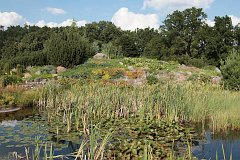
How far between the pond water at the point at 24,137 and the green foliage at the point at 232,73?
7.67 m

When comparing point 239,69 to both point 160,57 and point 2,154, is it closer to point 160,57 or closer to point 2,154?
point 2,154

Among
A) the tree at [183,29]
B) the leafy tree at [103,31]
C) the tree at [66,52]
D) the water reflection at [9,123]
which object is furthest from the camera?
the leafy tree at [103,31]

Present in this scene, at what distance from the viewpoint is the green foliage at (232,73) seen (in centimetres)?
1325

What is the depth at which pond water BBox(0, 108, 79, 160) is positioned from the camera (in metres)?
6.49

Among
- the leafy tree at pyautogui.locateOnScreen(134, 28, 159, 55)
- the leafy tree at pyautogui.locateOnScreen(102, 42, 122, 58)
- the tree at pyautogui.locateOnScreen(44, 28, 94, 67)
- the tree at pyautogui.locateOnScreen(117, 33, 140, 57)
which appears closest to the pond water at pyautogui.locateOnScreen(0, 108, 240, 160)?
the tree at pyautogui.locateOnScreen(44, 28, 94, 67)

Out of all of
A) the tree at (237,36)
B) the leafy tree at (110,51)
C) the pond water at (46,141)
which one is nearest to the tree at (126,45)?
the leafy tree at (110,51)

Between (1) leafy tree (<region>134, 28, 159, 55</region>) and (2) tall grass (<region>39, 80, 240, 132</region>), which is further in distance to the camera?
(1) leafy tree (<region>134, 28, 159, 55</region>)

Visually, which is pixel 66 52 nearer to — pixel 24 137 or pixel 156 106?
pixel 156 106

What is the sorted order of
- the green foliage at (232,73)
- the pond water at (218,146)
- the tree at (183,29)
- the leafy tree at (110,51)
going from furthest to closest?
the tree at (183,29)
the leafy tree at (110,51)
the green foliage at (232,73)
the pond water at (218,146)

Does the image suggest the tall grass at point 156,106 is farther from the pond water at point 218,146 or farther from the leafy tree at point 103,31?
the leafy tree at point 103,31

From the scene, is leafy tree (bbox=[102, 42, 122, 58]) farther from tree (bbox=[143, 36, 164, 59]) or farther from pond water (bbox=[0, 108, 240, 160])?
pond water (bbox=[0, 108, 240, 160])

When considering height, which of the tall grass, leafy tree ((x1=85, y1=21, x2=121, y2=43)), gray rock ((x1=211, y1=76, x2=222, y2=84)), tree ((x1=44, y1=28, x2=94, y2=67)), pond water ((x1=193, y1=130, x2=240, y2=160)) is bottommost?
pond water ((x1=193, y1=130, x2=240, y2=160))

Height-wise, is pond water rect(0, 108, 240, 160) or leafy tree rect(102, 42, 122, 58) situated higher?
leafy tree rect(102, 42, 122, 58)

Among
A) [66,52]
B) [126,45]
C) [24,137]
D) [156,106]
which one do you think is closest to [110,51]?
[66,52]
